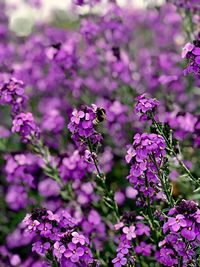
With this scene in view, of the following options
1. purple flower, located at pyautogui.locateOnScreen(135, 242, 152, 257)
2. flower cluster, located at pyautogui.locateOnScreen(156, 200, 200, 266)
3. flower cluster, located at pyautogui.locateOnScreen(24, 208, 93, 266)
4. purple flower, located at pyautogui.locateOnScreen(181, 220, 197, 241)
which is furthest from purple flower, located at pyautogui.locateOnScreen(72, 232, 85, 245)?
purple flower, located at pyautogui.locateOnScreen(135, 242, 152, 257)

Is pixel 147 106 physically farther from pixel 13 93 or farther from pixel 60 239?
pixel 13 93

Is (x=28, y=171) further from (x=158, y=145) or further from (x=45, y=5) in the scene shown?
(x=45, y=5)

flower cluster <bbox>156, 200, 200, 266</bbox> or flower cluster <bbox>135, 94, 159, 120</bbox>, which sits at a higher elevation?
flower cluster <bbox>135, 94, 159, 120</bbox>

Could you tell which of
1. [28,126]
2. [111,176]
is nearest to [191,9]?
[111,176]

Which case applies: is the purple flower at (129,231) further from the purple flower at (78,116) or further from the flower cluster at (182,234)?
the purple flower at (78,116)

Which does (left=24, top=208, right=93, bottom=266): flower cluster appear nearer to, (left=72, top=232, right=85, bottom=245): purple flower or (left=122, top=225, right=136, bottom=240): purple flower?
(left=72, top=232, right=85, bottom=245): purple flower

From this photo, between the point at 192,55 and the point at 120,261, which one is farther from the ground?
the point at 192,55

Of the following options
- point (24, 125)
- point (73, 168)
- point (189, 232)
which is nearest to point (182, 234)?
point (189, 232)
